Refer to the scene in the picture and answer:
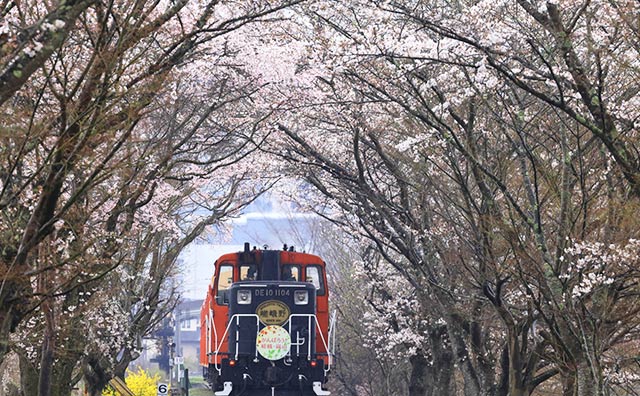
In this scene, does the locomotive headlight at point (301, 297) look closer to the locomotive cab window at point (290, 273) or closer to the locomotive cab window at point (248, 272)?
the locomotive cab window at point (290, 273)

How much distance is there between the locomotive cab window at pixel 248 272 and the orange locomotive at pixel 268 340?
4cm

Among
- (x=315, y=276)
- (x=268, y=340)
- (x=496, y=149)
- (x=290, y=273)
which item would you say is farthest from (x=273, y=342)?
(x=496, y=149)

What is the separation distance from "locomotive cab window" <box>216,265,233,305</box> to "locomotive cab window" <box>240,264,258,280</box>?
0.21m

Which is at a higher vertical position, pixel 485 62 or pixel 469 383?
pixel 485 62

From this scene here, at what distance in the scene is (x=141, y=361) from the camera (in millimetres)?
76562

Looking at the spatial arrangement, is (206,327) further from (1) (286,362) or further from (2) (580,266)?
(2) (580,266)

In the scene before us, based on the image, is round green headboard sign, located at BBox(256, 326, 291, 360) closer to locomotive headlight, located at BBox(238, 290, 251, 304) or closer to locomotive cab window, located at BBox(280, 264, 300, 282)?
locomotive headlight, located at BBox(238, 290, 251, 304)

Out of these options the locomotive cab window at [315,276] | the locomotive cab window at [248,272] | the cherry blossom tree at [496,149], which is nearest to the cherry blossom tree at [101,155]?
the cherry blossom tree at [496,149]

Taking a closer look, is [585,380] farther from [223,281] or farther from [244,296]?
[223,281]

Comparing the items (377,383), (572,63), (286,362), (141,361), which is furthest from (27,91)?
(141,361)

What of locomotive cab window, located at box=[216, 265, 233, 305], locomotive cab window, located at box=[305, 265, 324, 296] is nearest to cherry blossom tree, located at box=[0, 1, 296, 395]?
locomotive cab window, located at box=[216, 265, 233, 305]

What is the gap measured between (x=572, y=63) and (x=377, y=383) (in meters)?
31.2

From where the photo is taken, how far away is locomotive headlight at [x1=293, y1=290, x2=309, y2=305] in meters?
18.1

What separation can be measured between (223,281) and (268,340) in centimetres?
159
